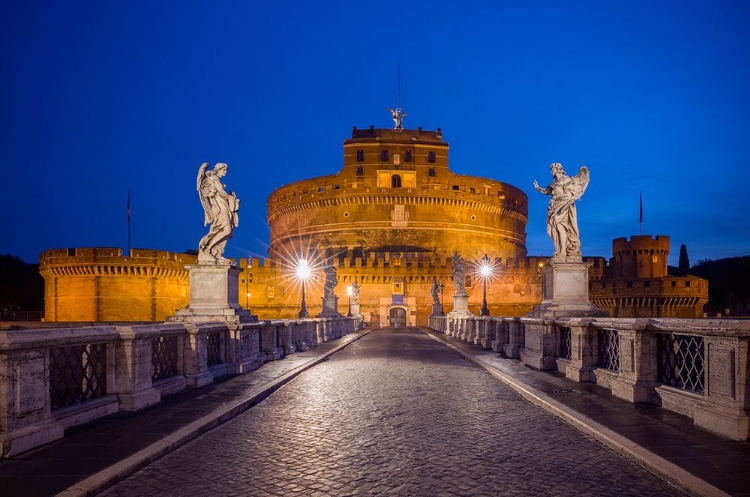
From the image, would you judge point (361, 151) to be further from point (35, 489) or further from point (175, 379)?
point (35, 489)

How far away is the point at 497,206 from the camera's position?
71125 millimetres

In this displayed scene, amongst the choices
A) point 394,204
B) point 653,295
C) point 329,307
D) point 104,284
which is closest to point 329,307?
point 329,307

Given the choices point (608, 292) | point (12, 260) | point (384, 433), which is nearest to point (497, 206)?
point (608, 292)

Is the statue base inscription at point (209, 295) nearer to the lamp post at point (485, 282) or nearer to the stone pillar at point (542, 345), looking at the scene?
the stone pillar at point (542, 345)

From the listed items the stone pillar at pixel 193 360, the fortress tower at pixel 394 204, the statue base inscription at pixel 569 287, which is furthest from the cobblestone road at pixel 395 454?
the fortress tower at pixel 394 204

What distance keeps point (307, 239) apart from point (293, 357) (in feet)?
178

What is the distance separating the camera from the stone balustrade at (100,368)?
200 inches

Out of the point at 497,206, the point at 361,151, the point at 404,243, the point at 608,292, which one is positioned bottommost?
the point at 608,292

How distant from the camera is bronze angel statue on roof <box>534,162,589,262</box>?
12.0m

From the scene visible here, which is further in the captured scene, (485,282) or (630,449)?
(485,282)

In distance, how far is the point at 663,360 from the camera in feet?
24.2

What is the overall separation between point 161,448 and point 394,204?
202ft

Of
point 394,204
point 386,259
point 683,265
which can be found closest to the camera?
point 386,259

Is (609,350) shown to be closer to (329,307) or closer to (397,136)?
(329,307)
